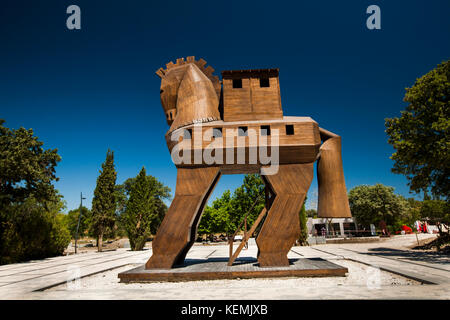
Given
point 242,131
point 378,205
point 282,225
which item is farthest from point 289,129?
point 378,205

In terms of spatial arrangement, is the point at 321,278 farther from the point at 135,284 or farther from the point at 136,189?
the point at 136,189

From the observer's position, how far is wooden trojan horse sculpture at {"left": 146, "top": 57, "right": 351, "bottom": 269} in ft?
29.1

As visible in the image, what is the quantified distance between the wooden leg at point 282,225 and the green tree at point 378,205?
37.9 metres

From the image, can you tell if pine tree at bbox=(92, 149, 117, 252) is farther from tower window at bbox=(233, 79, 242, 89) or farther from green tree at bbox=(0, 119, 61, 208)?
tower window at bbox=(233, 79, 242, 89)

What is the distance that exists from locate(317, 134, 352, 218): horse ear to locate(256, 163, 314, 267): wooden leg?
2.84 ft

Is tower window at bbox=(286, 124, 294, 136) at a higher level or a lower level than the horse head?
lower

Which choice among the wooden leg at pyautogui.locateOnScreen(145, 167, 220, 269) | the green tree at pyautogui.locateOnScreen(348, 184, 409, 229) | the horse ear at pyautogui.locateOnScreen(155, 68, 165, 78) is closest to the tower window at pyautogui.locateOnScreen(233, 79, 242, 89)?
the horse ear at pyautogui.locateOnScreen(155, 68, 165, 78)

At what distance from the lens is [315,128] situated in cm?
951

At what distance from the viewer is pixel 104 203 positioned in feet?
92.1

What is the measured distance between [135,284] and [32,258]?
15806 mm

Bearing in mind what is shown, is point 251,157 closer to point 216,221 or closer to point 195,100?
point 195,100

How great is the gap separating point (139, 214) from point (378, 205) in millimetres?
36124

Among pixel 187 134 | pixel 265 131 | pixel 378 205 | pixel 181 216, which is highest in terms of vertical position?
pixel 265 131

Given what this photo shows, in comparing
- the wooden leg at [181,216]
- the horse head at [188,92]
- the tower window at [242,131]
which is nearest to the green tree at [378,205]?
the tower window at [242,131]
